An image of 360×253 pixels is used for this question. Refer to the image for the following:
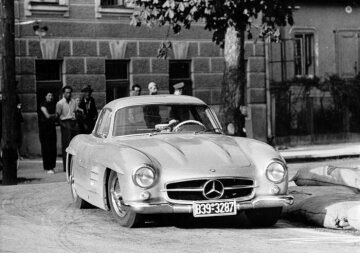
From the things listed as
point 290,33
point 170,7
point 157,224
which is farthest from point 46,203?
point 290,33

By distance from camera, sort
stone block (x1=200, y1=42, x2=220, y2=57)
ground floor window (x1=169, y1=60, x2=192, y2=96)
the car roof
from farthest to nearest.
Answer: stone block (x1=200, y1=42, x2=220, y2=57) → ground floor window (x1=169, y1=60, x2=192, y2=96) → the car roof

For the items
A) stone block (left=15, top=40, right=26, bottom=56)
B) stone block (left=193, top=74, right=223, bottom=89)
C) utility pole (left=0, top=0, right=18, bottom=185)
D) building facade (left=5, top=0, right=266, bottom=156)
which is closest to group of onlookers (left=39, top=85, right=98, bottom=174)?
utility pole (left=0, top=0, right=18, bottom=185)

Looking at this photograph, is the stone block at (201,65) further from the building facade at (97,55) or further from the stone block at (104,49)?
the stone block at (104,49)

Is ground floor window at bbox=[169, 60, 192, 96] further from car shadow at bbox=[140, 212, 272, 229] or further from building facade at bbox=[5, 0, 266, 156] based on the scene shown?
car shadow at bbox=[140, 212, 272, 229]

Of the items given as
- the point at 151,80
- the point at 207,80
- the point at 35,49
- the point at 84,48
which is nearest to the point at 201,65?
the point at 207,80

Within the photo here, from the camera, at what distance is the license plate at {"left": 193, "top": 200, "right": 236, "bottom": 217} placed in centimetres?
910

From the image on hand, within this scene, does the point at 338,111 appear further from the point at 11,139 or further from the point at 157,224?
the point at 157,224

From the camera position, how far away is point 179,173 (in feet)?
30.1

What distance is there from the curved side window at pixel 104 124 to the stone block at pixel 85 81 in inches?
548

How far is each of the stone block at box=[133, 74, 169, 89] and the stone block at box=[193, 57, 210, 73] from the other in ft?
3.65

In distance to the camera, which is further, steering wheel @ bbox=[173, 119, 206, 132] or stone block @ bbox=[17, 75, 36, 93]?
stone block @ bbox=[17, 75, 36, 93]

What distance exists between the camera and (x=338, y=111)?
31.3 m

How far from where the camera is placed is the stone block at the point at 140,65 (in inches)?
1058

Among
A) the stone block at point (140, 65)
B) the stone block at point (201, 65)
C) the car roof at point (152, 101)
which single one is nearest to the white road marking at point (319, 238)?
the car roof at point (152, 101)
